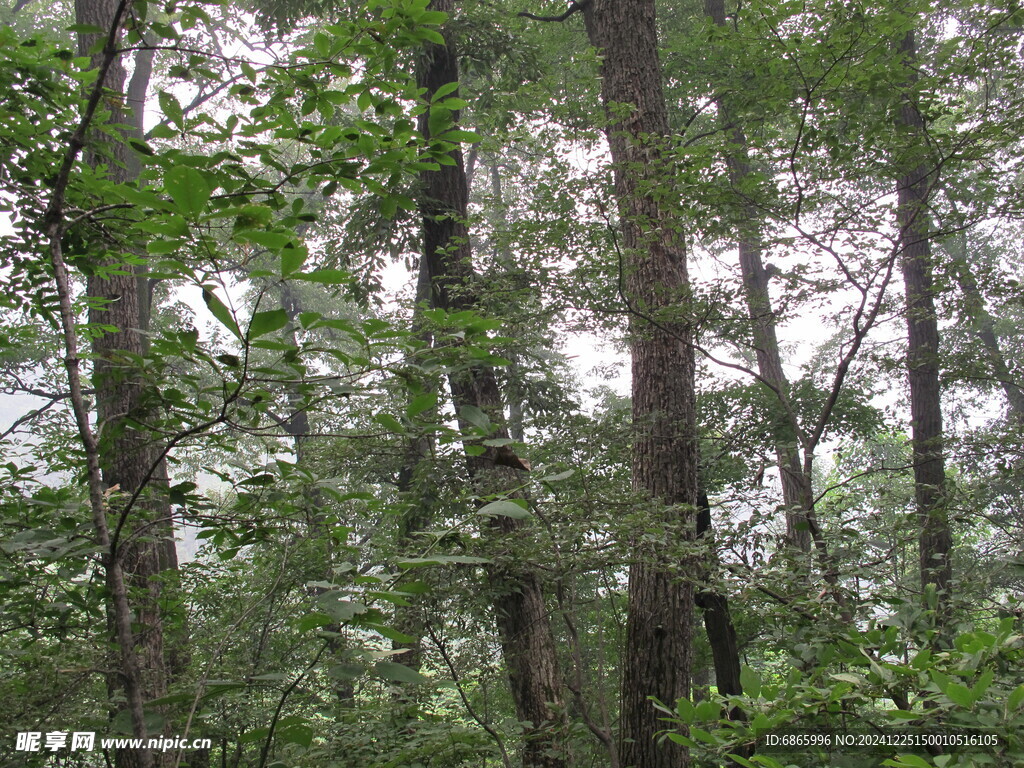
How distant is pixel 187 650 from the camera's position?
492cm

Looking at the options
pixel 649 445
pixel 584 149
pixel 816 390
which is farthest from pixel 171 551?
pixel 816 390

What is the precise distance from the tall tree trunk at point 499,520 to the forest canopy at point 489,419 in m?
0.05

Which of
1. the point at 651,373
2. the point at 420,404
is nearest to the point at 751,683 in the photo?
the point at 420,404

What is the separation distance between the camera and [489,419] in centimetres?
207

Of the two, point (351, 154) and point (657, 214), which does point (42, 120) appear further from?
point (657, 214)

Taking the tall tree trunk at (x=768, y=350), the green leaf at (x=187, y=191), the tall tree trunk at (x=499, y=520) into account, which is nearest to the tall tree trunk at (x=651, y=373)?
the tall tree trunk at (x=768, y=350)

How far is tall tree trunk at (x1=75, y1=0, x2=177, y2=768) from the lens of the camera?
4.50 feet

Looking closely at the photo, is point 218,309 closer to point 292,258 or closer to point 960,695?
point 292,258

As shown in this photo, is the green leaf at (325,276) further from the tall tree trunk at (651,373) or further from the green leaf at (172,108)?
the tall tree trunk at (651,373)

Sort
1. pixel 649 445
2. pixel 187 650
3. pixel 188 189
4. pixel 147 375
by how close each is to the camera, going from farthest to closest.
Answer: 1. pixel 187 650
2. pixel 649 445
3. pixel 147 375
4. pixel 188 189

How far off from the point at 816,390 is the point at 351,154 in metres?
8.75

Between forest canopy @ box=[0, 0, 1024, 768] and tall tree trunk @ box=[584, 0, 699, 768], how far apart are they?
3 centimetres

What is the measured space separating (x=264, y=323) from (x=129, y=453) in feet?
2.40

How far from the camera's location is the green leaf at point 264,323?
104 cm
